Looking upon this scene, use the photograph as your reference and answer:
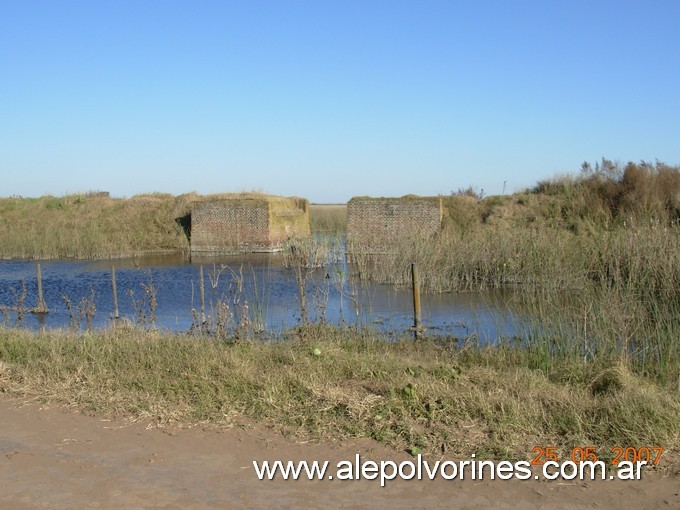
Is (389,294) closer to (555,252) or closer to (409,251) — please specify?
(409,251)

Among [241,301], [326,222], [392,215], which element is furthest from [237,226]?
[241,301]

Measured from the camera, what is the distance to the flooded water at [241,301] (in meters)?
10.6

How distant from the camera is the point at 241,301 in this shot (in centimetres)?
1367

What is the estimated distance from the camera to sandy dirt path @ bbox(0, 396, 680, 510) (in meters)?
3.95

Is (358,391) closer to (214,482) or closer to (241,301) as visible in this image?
(214,482)

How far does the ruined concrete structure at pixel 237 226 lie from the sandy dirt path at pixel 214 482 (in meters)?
25.4

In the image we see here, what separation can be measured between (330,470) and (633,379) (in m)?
3.05

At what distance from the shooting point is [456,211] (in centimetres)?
2698

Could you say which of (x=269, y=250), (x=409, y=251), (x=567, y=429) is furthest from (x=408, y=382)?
(x=269, y=250)

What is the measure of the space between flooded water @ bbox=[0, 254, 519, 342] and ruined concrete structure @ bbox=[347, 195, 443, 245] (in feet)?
11.6
